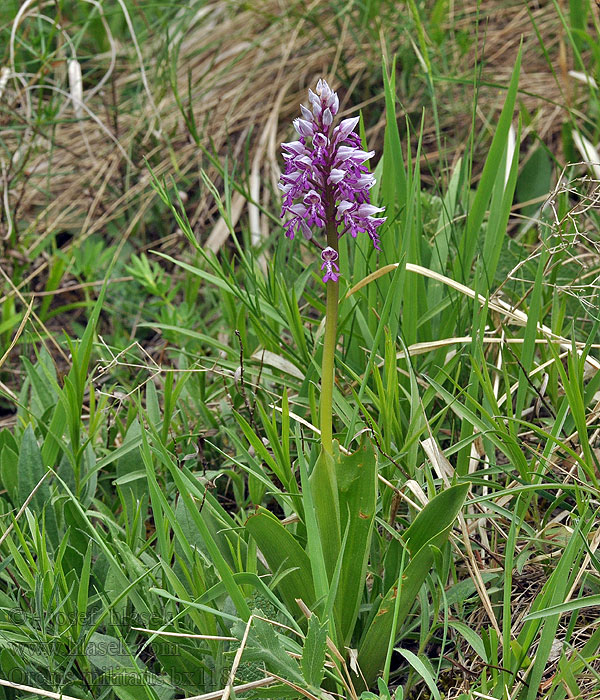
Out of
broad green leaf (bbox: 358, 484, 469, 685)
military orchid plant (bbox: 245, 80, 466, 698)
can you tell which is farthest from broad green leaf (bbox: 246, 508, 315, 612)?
broad green leaf (bbox: 358, 484, 469, 685)

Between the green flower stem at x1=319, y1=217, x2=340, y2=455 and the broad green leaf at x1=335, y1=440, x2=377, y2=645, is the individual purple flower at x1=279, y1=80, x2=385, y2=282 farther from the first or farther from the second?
the broad green leaf at x1=335, y1=440, x2=377, y2=645

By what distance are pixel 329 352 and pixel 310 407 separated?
12.2 inches

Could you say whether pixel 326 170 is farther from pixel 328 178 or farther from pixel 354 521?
pixel 354 521

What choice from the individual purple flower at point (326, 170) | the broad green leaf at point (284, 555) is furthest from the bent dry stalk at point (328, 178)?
the broad green leaf at point (284, 555)

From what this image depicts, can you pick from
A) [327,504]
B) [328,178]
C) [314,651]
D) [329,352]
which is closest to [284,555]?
[327,504]

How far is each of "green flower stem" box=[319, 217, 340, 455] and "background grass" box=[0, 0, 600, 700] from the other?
0.24 ft

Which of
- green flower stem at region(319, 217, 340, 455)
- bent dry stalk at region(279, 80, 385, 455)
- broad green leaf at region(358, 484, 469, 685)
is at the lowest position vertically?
broad green leaf at region(358, 484, 469, 685)

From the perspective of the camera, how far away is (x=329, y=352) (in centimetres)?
131

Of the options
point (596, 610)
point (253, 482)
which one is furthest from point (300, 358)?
point (596, 610)

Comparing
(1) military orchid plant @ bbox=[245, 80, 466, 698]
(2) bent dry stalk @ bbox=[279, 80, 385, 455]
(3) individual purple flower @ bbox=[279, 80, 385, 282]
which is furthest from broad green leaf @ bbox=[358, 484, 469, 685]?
(3) individual purple flower @ bbox=[279, 80, 385, 282]

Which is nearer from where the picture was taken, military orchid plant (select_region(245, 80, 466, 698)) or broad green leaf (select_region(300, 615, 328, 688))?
broad green leaf (select_region(300, 615, 328, 688))

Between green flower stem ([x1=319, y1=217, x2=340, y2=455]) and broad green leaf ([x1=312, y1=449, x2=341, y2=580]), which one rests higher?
green flower stem ([x1=319, y1=217, x2=340, y2=455])

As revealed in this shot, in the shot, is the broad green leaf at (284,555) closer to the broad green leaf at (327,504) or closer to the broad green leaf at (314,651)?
the broad green leaf at (327,504)

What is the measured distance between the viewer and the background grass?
51.3 inches
